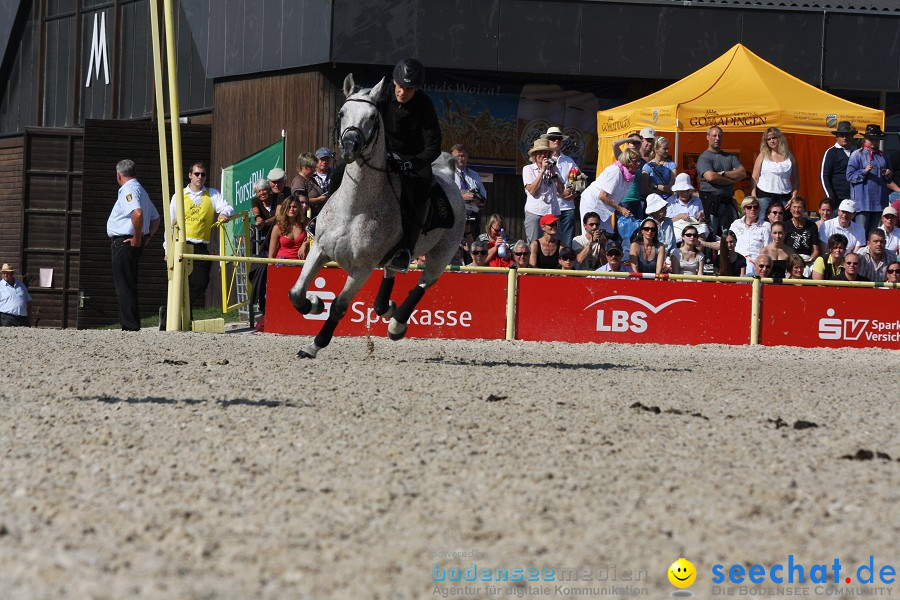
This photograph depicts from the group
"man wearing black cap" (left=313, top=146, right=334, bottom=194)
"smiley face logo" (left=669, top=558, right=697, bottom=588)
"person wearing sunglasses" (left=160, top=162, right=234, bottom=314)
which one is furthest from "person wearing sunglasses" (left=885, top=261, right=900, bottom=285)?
"smiley face logo" (left=669, top=558, right=697, bottom=588)

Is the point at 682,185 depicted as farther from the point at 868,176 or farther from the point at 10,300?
the point at 10,300

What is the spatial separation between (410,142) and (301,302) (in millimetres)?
1591

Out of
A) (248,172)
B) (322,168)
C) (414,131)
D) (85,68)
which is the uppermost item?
(85,68)

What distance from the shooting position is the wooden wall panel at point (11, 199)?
26359 mm

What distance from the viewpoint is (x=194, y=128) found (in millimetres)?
23859

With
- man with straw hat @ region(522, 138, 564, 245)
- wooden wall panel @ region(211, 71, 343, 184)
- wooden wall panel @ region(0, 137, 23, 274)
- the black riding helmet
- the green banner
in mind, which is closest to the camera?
the black riding helmet

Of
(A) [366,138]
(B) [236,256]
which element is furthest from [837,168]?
(A) [366,138]

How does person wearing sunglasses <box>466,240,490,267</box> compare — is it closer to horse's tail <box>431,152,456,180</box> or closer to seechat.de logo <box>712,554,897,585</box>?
horse's tail <box>431,152,456,180</box>

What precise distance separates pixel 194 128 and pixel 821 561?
804 inches

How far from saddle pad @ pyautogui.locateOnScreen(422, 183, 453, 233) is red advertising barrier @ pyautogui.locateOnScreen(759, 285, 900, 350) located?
229 inches

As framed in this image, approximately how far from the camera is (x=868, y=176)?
18031 mm

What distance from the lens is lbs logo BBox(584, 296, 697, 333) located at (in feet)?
53.8

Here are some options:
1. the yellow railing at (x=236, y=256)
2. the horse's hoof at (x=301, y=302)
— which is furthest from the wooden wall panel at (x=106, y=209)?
the horse's hoof at (x=301, y=302)

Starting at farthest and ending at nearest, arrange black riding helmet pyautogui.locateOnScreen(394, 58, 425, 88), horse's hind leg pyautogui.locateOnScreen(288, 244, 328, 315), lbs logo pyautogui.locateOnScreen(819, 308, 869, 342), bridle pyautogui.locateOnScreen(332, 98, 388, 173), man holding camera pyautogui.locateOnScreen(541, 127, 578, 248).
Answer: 1. man holding camera pyautogui.locateOnScreen(541, 127, 578, 248)
2. lbs logo pyautogui.locateOnScreen(819, 308, 869, 342)
3. horse's hind leg pyautogui.locateOnScreen(288, 244, 328, 315)
4. black riding helmet pyautogui.locateOnScreen(394, 58, 425, 88)
5. bridle pyautogui.locateOnScreen(332, 98, 388, 173)
